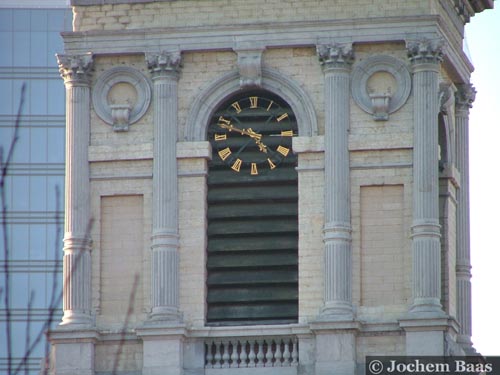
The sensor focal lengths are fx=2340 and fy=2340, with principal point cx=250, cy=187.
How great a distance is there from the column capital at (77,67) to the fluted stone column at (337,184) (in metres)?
4.60

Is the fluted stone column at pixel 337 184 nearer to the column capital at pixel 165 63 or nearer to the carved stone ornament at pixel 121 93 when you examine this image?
the column capital at pixel 165 63

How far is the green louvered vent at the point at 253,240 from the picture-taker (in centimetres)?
4491

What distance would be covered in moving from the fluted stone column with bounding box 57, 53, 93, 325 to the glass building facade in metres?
36.2

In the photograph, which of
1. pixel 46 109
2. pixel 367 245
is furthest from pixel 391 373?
pixel 46 109

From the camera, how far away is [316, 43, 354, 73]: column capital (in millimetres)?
45250

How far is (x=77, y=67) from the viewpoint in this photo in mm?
46125

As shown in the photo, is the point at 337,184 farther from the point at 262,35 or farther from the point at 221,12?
the point at 221,12

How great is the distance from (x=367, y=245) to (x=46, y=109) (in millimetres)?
40958

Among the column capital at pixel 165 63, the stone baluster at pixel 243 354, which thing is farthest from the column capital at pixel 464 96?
the stone baluster at pixel 243 354

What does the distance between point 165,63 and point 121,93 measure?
1.13 metres

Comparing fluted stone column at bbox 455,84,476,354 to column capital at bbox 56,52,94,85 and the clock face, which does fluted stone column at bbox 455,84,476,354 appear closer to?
the clock face

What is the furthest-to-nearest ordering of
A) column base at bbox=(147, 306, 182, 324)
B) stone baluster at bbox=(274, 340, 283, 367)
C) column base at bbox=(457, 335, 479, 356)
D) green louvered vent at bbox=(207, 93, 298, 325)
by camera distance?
column base at bbox=(457, 335, 479, 356), green louvered vent at bbox=(207, 93, 298, 325), column base at bbox=(147, 306, 182, 324), stone baluster at bbox=(274, 340, 283, 367)

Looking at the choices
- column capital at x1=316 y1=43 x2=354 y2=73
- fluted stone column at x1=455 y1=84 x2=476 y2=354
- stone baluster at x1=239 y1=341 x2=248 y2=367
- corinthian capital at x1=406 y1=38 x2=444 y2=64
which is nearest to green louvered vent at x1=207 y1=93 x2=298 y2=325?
stone baluster at x1=239 y1=341 x2=248 y2=367

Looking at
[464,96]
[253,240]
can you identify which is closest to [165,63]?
[253,240]
